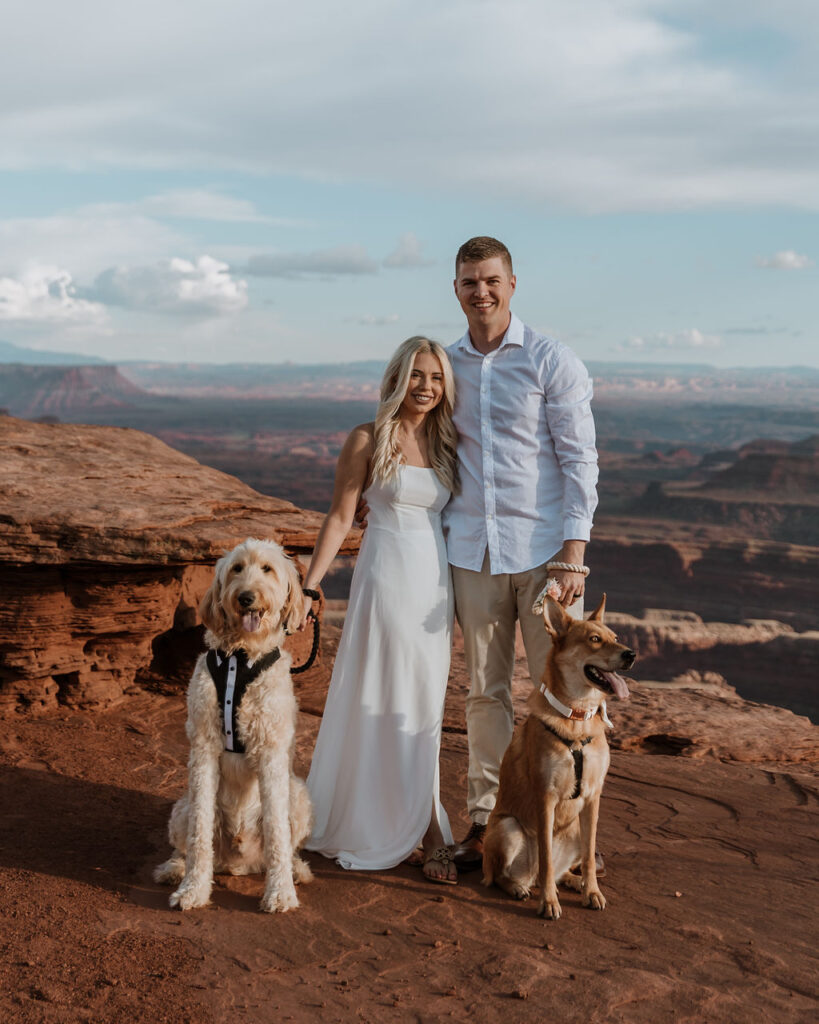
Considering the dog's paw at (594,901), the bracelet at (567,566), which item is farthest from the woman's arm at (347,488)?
the dog's paw at (594,901)

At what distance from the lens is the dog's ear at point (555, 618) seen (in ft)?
13.9

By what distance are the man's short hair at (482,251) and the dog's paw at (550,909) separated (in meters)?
3.15

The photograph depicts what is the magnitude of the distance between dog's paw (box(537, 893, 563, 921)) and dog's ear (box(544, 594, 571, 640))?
4.18ft

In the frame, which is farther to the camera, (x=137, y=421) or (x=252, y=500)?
(x=137, y=421)

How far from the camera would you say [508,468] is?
4.75 m

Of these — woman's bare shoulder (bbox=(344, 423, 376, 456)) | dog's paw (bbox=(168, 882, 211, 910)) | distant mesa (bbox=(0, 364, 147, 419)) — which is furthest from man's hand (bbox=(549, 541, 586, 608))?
distant mesa (bbox=(0, 364, 147, 419))

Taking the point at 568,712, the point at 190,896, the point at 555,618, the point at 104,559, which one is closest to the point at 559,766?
the point at 568,712

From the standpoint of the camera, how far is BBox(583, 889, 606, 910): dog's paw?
4473mm

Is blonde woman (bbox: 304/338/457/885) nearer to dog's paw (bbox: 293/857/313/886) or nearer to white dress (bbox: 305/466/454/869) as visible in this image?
white dress (bbox: 305/466/454/869)

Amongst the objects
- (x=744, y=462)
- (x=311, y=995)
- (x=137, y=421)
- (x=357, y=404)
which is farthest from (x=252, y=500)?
(x=357, y=404)

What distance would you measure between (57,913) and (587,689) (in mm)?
2668

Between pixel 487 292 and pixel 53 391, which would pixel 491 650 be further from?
pixel 53 391

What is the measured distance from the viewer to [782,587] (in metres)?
49.4

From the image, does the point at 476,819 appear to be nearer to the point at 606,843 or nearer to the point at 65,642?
the point at 606,843
